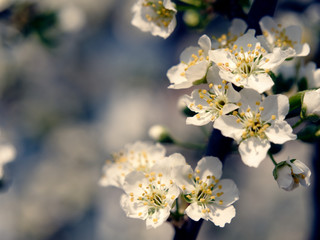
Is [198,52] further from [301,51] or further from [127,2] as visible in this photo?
[127,2]

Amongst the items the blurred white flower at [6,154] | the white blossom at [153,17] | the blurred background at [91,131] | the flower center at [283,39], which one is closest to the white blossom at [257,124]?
the flower center at [283,39]

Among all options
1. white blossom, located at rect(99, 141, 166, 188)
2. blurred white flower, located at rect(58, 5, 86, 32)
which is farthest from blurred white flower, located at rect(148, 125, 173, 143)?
blurred white flower, located at rect(58, 5, 86, 32)

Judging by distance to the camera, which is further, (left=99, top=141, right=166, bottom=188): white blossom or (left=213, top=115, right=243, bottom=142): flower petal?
(left=99, top=141, right=166, bottom=188): white blossom

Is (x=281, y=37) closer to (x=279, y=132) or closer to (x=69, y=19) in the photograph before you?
(x=279, y=132)

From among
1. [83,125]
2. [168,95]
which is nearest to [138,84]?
[168,95]

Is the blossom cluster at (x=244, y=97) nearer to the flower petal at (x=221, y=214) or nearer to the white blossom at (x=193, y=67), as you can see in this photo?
the white blossom at (x=193, y=67)

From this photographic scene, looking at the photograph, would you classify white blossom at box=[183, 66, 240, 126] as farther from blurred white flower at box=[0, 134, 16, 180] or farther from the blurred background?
the blurred background
